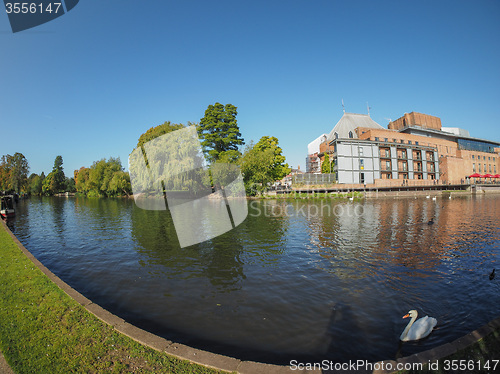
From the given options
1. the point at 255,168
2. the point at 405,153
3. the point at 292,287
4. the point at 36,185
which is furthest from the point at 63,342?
the point at 36,185

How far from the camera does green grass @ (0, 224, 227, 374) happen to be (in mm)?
3660

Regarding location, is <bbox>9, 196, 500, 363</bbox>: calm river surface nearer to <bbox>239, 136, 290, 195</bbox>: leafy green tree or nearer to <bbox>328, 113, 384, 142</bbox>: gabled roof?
<bbox>239, 136, 290, 195</bbox>: leafy green tree

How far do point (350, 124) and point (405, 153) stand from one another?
71.6 feet

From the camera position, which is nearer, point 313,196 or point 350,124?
point 313,196

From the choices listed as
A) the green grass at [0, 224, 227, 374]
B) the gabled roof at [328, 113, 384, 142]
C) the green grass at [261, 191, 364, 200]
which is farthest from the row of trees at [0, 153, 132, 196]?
the gabled roof at [328, 113, 384, 142]

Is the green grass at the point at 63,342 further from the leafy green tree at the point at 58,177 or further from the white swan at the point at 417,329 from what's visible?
the leafy green tree at the point at 58,177

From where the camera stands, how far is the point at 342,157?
5909 centimetres

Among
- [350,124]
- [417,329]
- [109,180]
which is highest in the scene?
[350,124]

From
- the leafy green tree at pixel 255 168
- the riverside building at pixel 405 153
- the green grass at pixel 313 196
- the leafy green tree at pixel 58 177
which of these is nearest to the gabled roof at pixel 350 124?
the riverside building at pixel 405 153

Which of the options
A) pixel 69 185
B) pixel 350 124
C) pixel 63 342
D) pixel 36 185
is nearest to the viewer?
pixel 63 342

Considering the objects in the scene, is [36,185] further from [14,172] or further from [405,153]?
[405,153]

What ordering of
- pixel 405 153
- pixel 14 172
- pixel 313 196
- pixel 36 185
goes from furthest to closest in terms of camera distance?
1. pixel 36 185
2. pixel 14 172
3. pixel 405 153
4. pixel 313 196

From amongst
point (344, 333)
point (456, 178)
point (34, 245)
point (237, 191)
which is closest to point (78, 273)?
point (34, 245)

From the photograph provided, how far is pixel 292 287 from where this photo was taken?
765 centimetres
